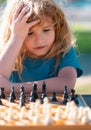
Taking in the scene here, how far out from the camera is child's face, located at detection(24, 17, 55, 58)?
81.9 inches

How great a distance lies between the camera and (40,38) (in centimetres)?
208

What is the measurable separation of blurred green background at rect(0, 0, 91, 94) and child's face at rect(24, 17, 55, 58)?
293 mm

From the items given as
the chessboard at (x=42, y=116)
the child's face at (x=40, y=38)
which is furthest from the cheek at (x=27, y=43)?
the chessboard at (x=42, y=116)

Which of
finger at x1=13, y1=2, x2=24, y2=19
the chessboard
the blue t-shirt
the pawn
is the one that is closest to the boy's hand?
finger at x1=13, y1=2, x2=24, y2=19

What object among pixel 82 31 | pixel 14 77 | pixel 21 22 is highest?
pixel 21 22

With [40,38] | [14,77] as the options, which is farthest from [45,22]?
[14,77]

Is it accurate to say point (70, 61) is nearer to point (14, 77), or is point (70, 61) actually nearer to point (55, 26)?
point (55, 26)

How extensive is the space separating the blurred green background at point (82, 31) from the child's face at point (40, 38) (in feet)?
0.96

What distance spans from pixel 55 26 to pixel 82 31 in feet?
35.2

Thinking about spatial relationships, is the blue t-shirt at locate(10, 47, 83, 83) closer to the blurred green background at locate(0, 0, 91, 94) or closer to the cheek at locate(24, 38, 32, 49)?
the cheek at locate(24, 38, 32, 49)

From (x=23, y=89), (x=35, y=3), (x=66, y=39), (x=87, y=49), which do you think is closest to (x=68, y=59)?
(x=66, y=39)

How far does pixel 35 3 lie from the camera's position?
2.17 m

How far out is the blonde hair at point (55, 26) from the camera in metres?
2.21

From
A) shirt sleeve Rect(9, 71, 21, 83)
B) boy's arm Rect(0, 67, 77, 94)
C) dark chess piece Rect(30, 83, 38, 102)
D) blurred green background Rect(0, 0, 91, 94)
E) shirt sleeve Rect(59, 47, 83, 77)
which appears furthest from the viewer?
blurred green background Rect(0, 0, 91, 94)
